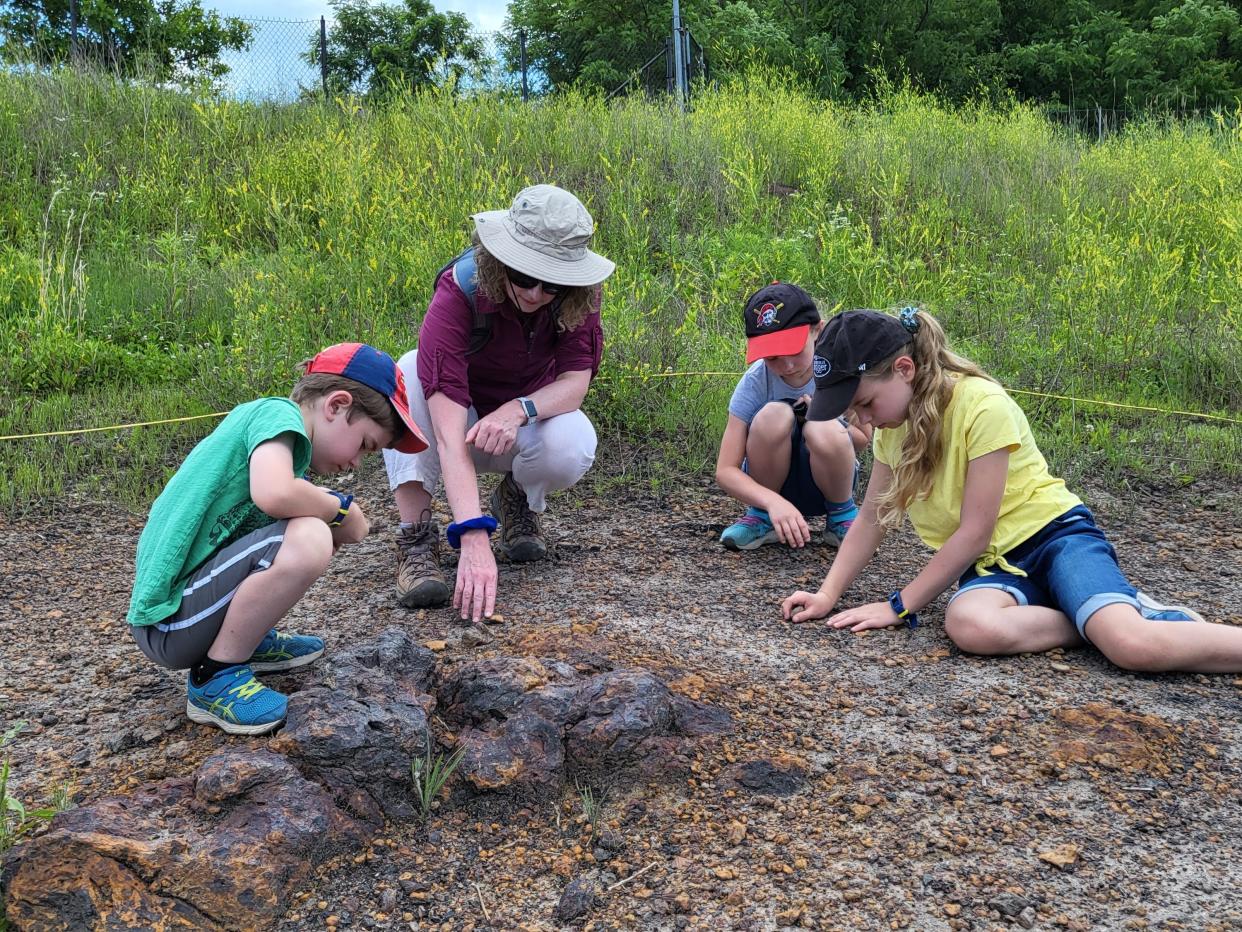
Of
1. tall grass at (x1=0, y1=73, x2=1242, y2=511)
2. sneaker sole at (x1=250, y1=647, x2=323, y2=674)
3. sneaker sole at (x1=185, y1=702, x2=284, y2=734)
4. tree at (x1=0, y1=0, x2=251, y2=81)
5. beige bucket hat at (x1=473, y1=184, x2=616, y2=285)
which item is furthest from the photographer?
tree at (x1=0, y1=0, x2=251, y2=81)

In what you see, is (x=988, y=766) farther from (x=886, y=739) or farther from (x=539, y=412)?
(x=539, y=412)

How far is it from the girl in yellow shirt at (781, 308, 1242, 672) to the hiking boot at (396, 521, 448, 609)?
110 centimetres

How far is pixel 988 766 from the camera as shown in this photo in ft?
6.97

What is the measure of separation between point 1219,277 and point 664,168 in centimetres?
370

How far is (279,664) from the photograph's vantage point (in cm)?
243

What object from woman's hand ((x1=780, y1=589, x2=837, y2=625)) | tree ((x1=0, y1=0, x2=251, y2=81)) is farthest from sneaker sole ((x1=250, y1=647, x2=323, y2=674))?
tree ((x1=0, y1=0, x2=251, y2=81))

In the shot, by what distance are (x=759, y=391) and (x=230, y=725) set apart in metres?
2.08

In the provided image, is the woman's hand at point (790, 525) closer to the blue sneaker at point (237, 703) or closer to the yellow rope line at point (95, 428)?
the blue sneaker at point (237, 703)

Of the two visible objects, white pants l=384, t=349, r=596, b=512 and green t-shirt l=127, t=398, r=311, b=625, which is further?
white pants l=384, t=349, r=596, b=512

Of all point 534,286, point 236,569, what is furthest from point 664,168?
point 236,569

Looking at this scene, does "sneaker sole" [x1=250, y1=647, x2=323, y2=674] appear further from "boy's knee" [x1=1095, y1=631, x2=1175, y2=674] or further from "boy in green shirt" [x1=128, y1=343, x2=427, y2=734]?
"boy's knee" [x1=1095, y1=631, x2=1175, y2=674]

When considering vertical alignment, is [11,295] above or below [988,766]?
above

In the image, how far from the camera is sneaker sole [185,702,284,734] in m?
2.11

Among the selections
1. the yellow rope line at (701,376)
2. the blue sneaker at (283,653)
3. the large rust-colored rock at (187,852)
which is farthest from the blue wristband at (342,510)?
the yellow rope line at (701,376)
